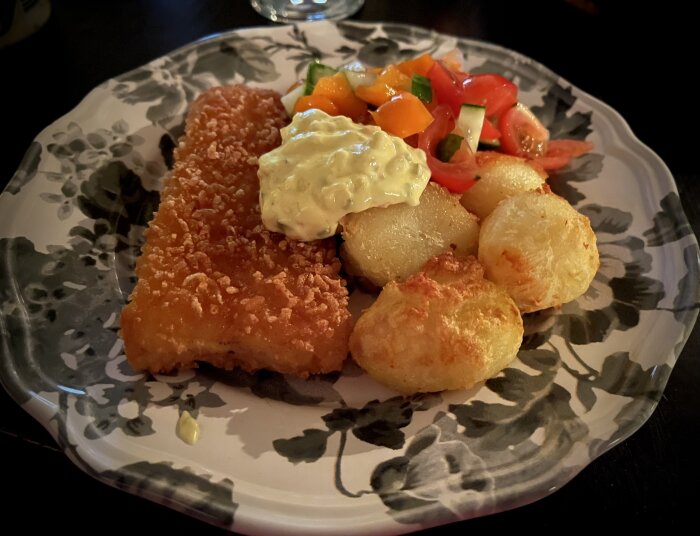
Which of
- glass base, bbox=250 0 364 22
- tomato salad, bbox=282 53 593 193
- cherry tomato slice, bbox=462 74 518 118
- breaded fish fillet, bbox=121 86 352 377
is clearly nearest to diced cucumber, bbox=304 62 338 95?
tomato salad, bbox=282 53 593 193

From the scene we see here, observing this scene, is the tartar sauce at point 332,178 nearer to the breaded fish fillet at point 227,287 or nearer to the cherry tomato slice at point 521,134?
the breaded fish fillet at point 227,287

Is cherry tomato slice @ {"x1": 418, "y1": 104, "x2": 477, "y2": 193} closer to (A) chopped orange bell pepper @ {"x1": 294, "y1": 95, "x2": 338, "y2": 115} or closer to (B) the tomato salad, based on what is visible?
(B) the tomato salad

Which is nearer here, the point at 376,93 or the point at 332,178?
the point at 332,178

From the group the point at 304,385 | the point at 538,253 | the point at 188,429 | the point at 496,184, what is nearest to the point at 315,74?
the point at 496,184

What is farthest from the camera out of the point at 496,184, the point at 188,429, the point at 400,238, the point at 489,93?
the point at 489,93

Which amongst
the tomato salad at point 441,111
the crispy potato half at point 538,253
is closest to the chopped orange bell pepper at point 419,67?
the tomato salad at point 441,111

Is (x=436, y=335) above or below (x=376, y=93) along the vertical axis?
below

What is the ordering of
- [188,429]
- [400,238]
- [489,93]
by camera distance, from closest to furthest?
[188,429]
[400,238]
[489,93]

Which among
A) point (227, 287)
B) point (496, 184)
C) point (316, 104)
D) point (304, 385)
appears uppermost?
point (316, 104)

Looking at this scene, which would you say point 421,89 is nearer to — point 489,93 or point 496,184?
point 489,93
